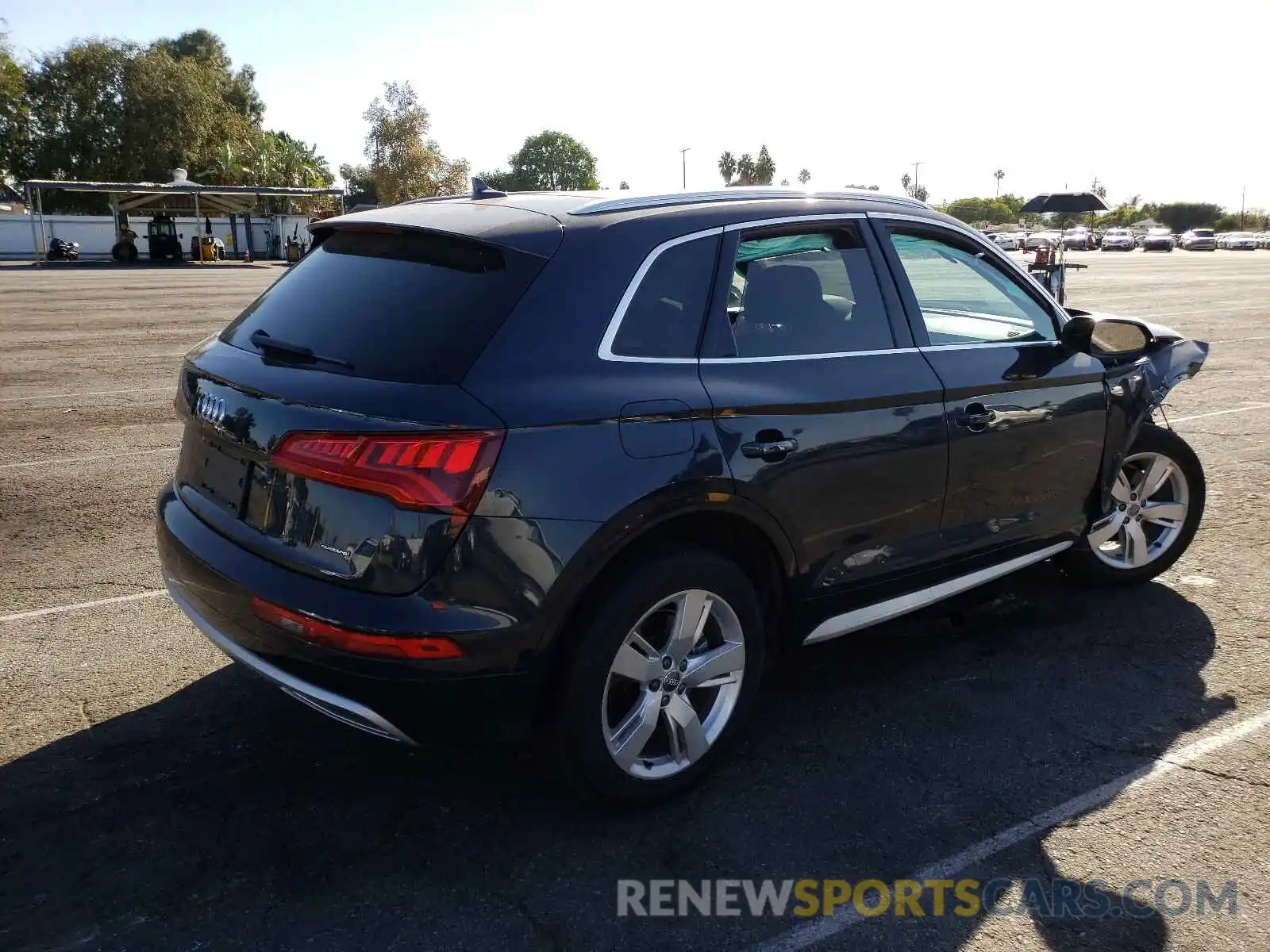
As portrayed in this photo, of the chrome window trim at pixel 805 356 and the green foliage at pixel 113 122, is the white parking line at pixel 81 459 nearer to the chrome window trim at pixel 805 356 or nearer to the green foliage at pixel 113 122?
the chrome window trim at pixel 805 356

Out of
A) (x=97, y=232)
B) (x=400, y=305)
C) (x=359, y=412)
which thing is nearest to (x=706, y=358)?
(x=400, y=305)

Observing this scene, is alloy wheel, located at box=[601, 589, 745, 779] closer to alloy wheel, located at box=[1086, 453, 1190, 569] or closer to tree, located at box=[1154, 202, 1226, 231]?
alloy wheel, located at box=[1086, 453, 1190, 569]

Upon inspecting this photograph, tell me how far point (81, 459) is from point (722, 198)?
595cm

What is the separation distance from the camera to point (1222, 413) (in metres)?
10.1

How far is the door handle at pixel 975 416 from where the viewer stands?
394 cm

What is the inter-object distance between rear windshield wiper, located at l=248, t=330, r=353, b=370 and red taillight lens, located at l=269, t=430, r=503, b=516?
37 centimetres

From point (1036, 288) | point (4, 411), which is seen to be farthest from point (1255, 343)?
point (4, 411)

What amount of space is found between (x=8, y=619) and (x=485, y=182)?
2822 millimetres

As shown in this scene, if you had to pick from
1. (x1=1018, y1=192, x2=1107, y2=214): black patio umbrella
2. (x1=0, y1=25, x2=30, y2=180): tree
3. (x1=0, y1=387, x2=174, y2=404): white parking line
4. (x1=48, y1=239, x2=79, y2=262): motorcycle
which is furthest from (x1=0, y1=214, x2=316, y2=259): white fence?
(x1=0, y1=387, x2=174, y2=404): white parking line

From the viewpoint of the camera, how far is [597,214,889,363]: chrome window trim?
124 inches

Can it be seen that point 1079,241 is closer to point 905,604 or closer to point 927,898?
point 905,604

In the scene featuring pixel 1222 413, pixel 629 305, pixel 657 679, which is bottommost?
pixel 1222 413

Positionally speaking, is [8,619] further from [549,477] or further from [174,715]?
[549,477]

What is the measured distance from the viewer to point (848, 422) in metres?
3.57
